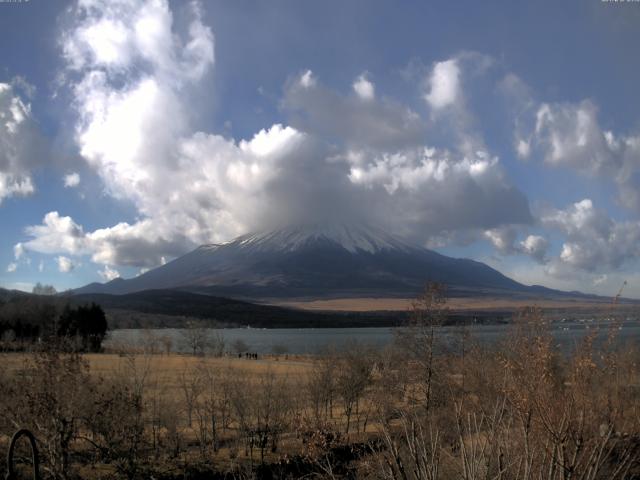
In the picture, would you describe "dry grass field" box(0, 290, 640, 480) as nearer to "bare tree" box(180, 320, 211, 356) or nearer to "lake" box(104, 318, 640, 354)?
"lake" box(104, 318, 640, 354)

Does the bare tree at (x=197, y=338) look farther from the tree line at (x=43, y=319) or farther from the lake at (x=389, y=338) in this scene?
the tree line at (x=43, y=319)

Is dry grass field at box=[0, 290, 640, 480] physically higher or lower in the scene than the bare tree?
higher

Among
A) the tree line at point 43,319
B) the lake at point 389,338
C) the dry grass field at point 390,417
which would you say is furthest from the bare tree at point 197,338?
the dry grass field at point 390,417

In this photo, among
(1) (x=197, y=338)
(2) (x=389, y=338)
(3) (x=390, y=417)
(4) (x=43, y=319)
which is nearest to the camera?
(3) (x=390, y=417)

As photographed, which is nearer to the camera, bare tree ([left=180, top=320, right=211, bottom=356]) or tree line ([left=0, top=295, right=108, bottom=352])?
tree line ([left=0, top=295, right=108, bottom=352])

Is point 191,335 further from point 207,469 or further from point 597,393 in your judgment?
point 597,393

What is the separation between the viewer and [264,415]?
25844 mm

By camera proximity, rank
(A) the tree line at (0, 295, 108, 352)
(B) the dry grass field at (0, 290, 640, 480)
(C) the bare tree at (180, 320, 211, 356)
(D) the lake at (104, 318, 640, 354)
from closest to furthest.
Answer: (B) the dry grass field at (0, 290, 640, 480) < (D) the lake at (104, 318, 640, 354) < (A) the tree line at (0, 295, 108, 352) < (C) the bare tree at (180, 320, 211, 356)

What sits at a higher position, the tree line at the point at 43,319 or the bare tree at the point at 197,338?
the tree line at the point at 43,319

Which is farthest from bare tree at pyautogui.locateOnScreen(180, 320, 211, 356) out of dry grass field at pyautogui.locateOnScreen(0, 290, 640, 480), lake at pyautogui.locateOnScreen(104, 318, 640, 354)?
dry grass field at pyautogui.locateOnScreen(0, 290, 640, 480)

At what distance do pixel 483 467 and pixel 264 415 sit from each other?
2109 centimetres

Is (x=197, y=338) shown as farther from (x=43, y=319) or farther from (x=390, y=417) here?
(x=390, y=417)

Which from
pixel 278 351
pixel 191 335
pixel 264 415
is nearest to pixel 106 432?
pixel 264 415

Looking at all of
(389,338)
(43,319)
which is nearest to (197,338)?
(43,319)
